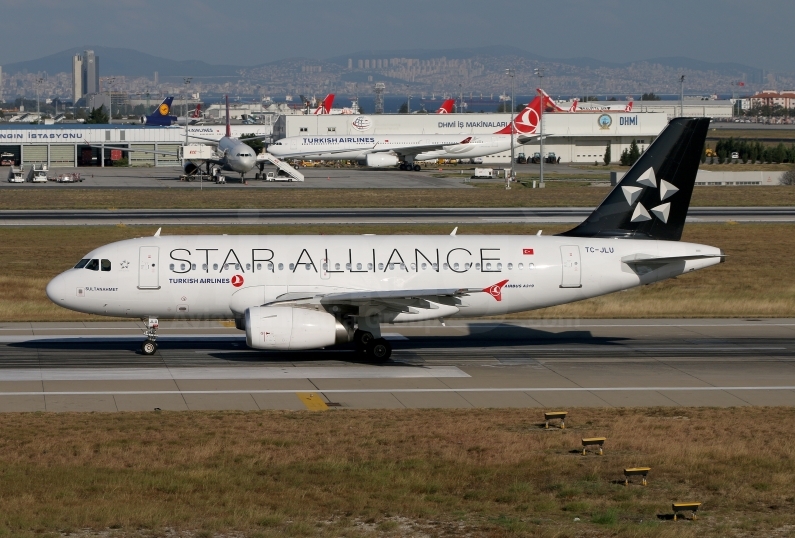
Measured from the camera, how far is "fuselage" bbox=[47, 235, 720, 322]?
Result: 33500 mm

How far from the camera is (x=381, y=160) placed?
137 m

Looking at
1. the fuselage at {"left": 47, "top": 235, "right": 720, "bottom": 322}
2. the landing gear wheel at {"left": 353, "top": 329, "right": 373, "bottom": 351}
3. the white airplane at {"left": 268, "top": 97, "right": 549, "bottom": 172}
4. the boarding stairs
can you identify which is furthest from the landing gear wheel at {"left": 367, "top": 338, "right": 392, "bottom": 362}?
the white airplane at {"left": 268, "top": 97, "right": 549, "bottom": 172}

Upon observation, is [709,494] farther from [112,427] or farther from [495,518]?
[112,427]

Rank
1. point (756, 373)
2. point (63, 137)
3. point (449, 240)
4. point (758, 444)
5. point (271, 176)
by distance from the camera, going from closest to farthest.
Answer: point (758, 444), point (756, 373), point (449, 240), point (271, 176), point (63, 137)

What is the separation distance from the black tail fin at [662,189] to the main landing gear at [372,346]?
8714 mm

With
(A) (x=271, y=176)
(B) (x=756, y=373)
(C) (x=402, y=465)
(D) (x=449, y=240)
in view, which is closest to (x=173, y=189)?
(A) (x=271, y=176)

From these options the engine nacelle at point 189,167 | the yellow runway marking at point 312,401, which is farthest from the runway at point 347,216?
the yellow runway marking at point 312,401

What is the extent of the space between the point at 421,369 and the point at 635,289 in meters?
21.3

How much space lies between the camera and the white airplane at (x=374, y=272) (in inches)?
1299

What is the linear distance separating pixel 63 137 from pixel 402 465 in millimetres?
137243

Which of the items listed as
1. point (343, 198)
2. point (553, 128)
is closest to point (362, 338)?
point (343, 198)

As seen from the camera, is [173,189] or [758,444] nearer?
[758,444]

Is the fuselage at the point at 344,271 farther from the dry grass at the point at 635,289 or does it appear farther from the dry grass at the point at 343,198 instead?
the dry grass at the point at 343,198

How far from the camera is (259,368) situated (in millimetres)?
32906
